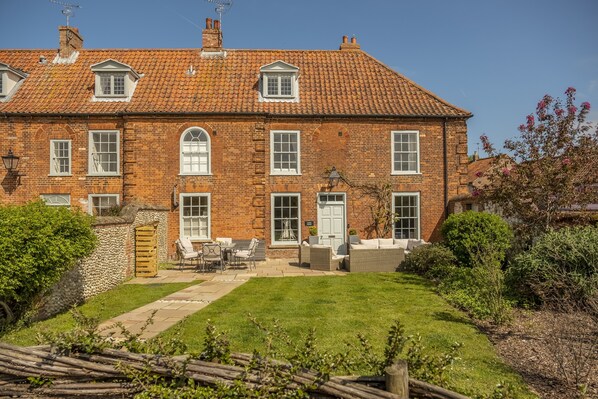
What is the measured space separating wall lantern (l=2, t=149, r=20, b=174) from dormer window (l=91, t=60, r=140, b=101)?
4180 mm

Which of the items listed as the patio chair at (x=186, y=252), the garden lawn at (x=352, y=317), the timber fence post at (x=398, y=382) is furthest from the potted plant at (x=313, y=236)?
the timber fence post at (x=398, y=382)

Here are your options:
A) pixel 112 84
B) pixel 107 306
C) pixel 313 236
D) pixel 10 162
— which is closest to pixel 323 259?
pixel 313 236

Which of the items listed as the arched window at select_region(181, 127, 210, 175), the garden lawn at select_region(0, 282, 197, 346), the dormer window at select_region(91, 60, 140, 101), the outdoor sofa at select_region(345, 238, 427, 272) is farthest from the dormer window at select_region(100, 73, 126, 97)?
the outdoor sofa at select_region(345, 238, 427, 272)

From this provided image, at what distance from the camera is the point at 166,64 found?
19.1 meters

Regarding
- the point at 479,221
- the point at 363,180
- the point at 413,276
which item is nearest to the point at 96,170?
the point at 363,180

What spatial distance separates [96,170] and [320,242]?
34.6ft

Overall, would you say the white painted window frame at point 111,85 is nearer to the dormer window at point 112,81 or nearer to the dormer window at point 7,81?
the dormer window at point 112,81

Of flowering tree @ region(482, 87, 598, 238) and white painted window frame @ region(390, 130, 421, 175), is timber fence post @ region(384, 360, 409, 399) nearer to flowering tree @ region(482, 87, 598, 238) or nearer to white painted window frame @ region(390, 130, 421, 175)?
flowering tree @ region(482, 87, 598, 238)

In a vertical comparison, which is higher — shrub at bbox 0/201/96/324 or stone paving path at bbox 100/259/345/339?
shrub at bbox 0/201/96/324

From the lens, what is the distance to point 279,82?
17734 mm

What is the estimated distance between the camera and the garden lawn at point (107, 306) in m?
6.54

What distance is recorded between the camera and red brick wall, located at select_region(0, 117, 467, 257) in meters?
16.7

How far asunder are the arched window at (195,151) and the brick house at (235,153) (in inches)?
1.7

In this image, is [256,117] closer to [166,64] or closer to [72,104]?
[166,64]
